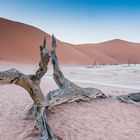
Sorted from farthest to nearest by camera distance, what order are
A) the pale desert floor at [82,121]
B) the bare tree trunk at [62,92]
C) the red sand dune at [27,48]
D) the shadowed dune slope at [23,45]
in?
the red sand dune at [27,48] → the shadowed dune slope at [23,45] → the bare tree trunk at [62,92] → the pale desert floor at [82,121]

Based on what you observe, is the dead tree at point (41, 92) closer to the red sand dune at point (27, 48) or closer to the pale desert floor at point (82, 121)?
the pale desert floor at point (82, 121)

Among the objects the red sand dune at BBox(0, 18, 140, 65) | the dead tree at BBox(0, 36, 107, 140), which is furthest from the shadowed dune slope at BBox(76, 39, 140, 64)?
the dead tree at BBox(0, 36, 107, 140)

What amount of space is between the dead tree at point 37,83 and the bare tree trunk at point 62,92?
1089mm

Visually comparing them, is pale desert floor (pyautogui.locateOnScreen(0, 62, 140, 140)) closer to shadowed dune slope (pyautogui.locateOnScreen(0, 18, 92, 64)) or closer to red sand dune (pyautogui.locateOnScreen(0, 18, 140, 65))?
red sand dune (pyautogui.locateOnScreen(0, 18, 140, 65))

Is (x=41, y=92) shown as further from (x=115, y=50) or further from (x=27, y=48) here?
(x=115, y=50)

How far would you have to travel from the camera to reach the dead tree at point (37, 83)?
5.77 meters

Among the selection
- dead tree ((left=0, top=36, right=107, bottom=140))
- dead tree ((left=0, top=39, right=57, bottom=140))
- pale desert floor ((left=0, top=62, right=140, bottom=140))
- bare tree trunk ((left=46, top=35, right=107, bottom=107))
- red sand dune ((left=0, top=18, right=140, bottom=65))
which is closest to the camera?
dead tree ((left=0, top=39, right=57, bottom=140))

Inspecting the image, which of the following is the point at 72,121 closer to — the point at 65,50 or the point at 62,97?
the point at 62,97

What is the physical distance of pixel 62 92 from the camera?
8.39m

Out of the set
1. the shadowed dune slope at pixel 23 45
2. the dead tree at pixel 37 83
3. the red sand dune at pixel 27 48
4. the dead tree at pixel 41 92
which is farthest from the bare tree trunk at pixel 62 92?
the shadowed dune slope at pixel 23 45

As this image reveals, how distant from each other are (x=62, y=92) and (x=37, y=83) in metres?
1.86

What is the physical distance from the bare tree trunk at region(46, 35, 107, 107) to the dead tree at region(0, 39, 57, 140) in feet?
3.57

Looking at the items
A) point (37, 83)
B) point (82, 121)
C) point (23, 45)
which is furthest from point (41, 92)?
point (23, 45)

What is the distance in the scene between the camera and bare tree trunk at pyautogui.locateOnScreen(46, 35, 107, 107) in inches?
318
